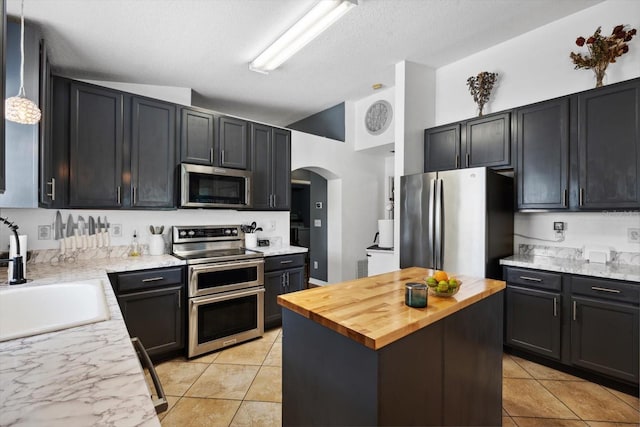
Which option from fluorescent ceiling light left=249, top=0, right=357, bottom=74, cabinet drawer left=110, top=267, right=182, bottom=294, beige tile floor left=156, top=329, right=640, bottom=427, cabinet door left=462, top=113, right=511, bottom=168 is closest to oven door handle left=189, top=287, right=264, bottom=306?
cabinet drawer left=110, top=267, right=182, bottom=294

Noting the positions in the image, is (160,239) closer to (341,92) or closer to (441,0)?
(341,92)

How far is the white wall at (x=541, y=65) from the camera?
254cm

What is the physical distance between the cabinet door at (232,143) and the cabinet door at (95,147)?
0.94m

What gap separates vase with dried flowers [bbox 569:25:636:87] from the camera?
2.44 m

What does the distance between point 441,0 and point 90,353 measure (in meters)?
3.07

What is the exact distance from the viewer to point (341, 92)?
430cm

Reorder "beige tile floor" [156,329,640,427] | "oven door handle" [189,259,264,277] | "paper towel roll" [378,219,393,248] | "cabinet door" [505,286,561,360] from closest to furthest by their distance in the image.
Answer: "beige tile floor" [156,329,640,427] < "cabinet door" [505,286,561,360] < "oven door handle" [189,259,264,277] < "paper towel roll" [378,219,393,248]

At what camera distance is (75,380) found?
0.75 m

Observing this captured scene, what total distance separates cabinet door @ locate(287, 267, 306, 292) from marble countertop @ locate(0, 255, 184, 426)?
239cm

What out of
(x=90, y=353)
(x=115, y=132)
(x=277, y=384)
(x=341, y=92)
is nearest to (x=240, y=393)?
(x=277, y=384)

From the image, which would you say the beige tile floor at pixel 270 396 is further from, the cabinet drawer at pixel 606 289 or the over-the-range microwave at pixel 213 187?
the over-the-range microwave at pixel 213 187

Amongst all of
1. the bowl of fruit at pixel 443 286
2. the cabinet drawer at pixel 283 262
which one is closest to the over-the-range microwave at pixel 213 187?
the cabinet drawer at pixel 283 262

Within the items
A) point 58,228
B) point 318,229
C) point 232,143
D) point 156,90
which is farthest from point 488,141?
point 58,228

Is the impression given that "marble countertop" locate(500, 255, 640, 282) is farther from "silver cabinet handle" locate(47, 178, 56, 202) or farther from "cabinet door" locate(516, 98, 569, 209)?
"silver cabinet handle" locate(47, 178, 56, 202)
